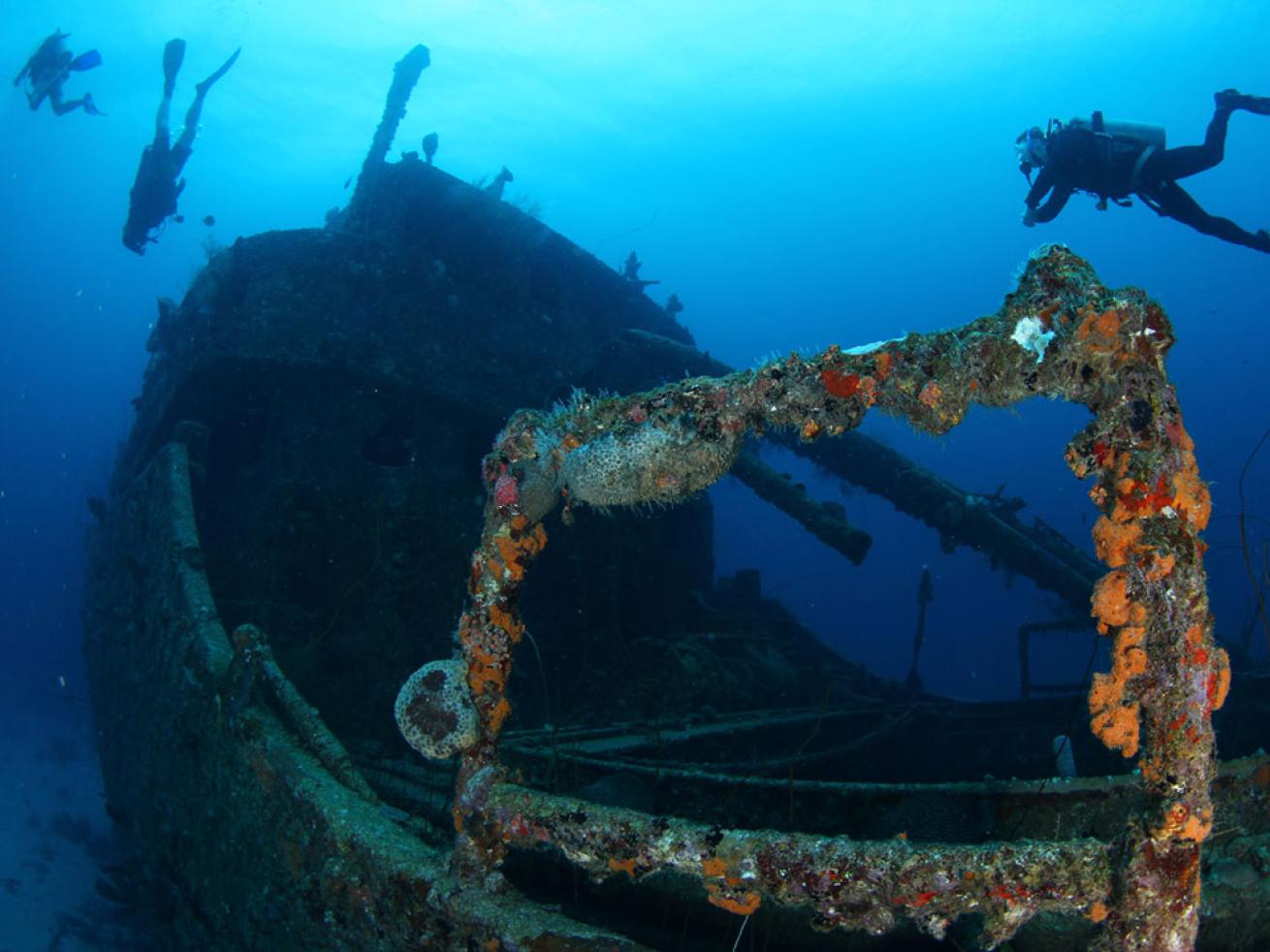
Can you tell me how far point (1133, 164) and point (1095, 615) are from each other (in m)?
9.21

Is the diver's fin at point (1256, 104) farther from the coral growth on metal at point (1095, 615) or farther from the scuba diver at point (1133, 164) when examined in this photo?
the coral growth on metal at point (1095, 615)

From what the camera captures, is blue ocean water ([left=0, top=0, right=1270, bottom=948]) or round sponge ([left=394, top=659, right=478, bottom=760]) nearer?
round sponge ([left=394, top=659, right=478, bottom=760])

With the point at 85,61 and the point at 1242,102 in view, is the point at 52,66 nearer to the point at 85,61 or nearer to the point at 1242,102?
the point at 85,61

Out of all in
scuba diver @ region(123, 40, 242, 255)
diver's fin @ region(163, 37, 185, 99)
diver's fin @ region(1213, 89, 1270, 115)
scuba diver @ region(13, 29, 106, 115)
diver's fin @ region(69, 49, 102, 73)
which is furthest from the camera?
scuba diver @ region(13, 29, 106, 115)

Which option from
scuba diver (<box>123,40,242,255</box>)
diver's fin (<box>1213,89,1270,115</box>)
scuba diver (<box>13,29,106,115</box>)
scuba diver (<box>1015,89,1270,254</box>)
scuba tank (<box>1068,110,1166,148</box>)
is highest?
scuba diver (<box>13,29,106,115</box>)

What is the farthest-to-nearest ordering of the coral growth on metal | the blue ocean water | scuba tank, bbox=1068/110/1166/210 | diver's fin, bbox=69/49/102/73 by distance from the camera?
the blue ocean water, diver's fin, bbox=69/49/102/73, scuba tank, bbox=1068/110/1166/210, the coral growth on metal

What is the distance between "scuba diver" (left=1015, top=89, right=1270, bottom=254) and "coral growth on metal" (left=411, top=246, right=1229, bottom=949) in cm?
810

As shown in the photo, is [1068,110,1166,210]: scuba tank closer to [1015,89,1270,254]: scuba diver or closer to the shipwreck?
[1015,89,1270,254]: scuba diver

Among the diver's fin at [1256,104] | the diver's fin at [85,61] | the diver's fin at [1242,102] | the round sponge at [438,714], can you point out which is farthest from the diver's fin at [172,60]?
the diver's fin at [1256,104]

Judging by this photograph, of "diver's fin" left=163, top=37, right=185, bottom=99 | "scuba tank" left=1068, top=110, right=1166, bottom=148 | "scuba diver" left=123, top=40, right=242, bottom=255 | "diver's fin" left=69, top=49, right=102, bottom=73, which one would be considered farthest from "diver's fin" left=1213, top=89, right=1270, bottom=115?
"diver's fin" left=69, top=49, right=102, bottom=73

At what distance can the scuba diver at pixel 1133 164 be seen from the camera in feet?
27.6

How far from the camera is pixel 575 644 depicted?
9180mm

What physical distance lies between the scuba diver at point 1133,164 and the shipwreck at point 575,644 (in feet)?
13.7

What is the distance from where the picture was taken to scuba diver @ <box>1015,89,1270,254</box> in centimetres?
840
